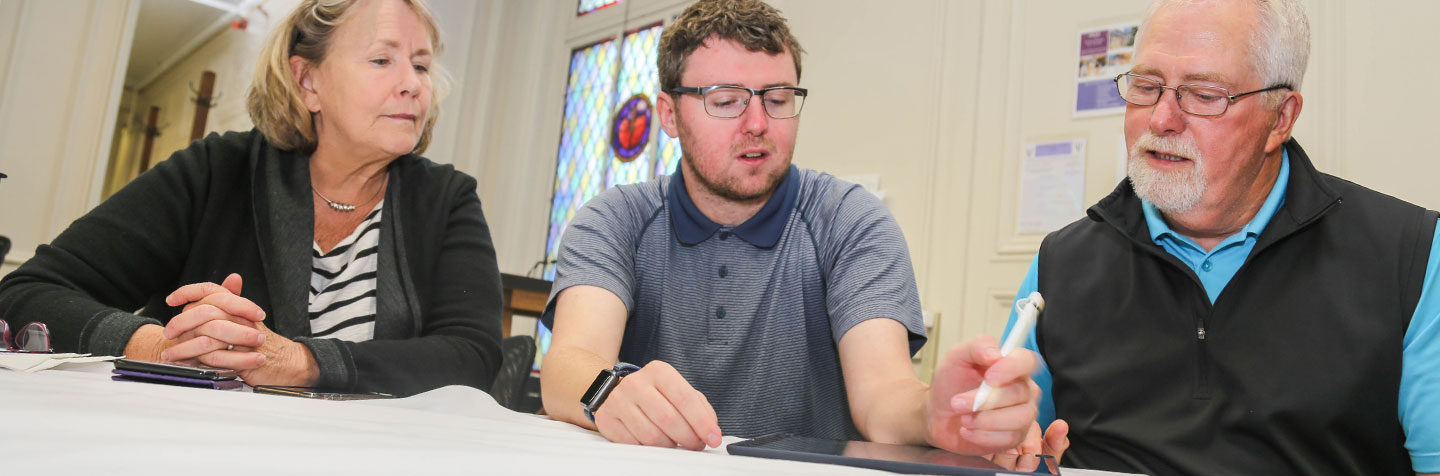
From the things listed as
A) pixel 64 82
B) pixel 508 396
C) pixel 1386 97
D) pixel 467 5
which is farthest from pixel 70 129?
pixel 1386 97

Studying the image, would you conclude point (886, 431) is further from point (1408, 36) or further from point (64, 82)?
point (64, 82)

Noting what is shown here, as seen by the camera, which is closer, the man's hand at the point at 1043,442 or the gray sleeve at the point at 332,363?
the man's hand at the point at 1043,442

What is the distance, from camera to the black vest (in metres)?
1.14

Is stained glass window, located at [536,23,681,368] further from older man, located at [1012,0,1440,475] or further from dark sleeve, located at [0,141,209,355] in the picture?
older man, located at [1012,0,1440,475]

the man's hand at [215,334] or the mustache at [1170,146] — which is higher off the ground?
the mustache at [1170,146]

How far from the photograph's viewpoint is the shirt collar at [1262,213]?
1.29 metres

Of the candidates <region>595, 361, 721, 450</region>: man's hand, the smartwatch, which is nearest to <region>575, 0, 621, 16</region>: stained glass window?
the smartwatch

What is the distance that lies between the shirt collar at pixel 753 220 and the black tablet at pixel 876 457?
75 centimetres

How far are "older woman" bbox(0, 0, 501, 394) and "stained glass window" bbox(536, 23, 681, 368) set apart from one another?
296 centimetres

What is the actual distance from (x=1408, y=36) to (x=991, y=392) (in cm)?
250

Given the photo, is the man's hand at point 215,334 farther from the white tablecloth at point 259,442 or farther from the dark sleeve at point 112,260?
the white tablecloth at point 259,442

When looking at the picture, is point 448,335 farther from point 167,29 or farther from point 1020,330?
point 167,29

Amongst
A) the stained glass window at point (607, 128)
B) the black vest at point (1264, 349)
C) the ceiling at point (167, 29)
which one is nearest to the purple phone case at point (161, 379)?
the black vest at point (1264, 349)

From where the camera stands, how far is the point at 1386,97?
2529mm
